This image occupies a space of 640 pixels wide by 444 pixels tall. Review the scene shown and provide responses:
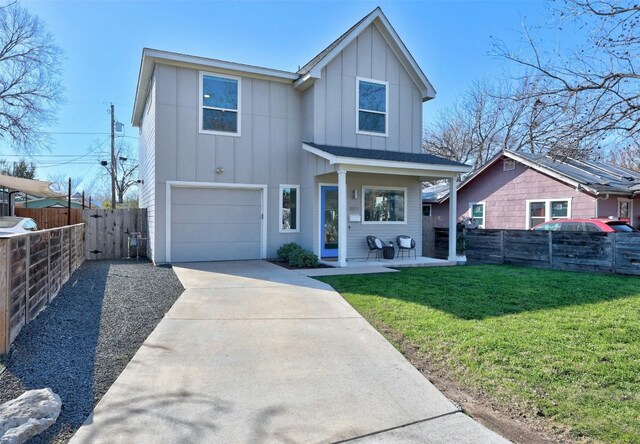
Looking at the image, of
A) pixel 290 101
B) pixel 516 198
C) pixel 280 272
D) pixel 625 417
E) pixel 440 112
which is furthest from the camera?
pixel 440 112

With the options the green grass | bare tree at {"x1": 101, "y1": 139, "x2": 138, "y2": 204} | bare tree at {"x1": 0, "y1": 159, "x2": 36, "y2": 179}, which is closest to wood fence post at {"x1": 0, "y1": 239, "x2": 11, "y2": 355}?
the green grass

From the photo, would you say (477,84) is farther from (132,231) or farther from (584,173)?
(132,231)

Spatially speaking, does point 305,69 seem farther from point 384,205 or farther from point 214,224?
point 214,224

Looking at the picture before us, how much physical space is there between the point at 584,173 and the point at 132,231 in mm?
16406

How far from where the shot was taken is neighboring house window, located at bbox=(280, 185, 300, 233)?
1198 cm

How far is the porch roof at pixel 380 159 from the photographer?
32.6ft

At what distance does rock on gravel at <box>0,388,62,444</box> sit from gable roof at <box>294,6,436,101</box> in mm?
9795

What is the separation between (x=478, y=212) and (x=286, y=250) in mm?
11774

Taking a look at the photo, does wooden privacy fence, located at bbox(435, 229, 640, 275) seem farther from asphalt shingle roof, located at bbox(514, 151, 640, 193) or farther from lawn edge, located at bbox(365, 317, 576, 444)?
lawn edge, located at bbox(365, 317, 576, 444)

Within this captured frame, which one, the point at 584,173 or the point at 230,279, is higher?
the point at 584,173

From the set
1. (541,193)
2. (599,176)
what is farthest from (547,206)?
(599,176)

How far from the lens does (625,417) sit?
2955 mm

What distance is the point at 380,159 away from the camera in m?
10.4

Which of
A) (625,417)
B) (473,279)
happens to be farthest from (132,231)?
(625,417)
